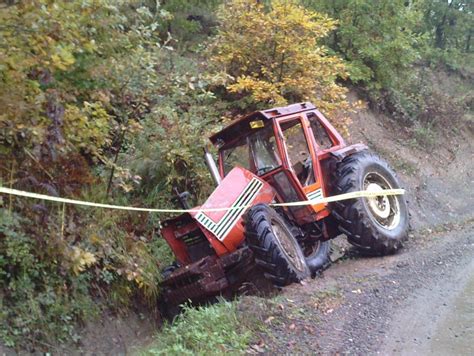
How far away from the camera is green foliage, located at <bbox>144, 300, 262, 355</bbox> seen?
486cm

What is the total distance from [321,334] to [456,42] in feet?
63.3

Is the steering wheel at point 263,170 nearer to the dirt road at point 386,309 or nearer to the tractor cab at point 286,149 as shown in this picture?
the tractor cab at point 286,149

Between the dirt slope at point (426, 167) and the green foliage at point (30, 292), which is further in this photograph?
the dirt slope at point (426, 167)

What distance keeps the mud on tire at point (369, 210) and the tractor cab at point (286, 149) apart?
309 millimetres

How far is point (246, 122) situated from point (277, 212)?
127cm

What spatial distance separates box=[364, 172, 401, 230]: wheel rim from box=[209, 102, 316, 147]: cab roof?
1.39 m

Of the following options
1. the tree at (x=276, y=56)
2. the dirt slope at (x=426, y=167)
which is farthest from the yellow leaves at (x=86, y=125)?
the dirt slope at (x=426, y=167)

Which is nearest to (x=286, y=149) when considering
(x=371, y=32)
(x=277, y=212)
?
(x=277, y=212)

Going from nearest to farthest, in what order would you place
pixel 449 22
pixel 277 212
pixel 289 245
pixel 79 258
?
pixel 79 258, pixel 289 245, pixel 277 212, pixel 449 22

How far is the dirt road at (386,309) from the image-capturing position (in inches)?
197

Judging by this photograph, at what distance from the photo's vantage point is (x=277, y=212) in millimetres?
7746

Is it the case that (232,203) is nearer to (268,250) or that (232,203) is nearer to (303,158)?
(268,250)

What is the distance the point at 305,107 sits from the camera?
27.9 feet

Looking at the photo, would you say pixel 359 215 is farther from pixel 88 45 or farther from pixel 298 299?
pixel 88 45
